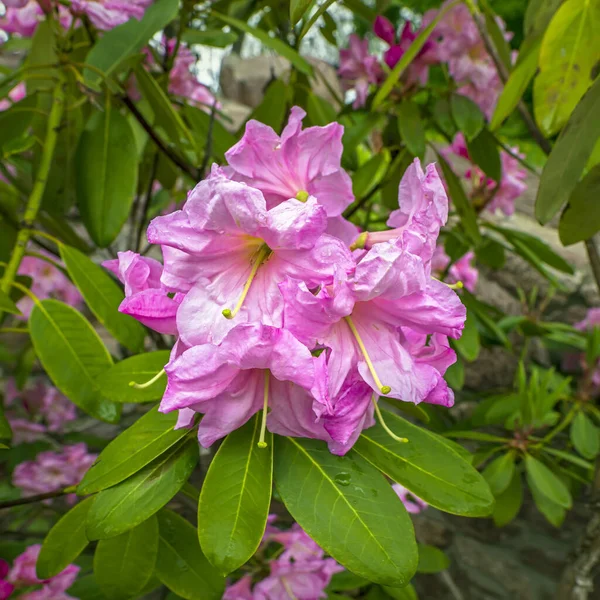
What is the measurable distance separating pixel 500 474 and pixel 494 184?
0.80 meters

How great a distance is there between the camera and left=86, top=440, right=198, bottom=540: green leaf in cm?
53

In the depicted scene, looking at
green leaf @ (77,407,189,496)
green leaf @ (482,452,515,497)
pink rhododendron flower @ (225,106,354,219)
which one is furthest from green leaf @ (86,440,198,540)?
green leaf @ (482,452,515,497)

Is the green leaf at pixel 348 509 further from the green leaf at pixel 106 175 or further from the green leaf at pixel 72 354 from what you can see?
the green leaf at pixel 106 175

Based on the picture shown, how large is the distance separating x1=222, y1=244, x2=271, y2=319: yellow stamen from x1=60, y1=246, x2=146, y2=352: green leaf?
1.00 ft

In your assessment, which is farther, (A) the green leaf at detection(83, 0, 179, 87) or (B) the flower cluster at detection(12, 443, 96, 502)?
(B) the flower cluster at detection(12, 443, 96, 502)

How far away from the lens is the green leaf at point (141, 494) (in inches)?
20.8

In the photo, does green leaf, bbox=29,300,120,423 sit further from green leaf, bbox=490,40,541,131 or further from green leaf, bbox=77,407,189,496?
green leaf, bbox=490,40,541,131

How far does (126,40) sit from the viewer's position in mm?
884

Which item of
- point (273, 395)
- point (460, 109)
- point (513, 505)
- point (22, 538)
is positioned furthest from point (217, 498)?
point (22, 538)

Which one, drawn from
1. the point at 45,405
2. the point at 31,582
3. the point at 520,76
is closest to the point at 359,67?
the point at 520,76

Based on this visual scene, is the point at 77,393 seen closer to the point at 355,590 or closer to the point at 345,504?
the point at 345,504

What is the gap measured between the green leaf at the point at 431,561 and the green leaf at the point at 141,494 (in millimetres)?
1073

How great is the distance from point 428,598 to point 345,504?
1.87 metres

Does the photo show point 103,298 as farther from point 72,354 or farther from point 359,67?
point 359,67
